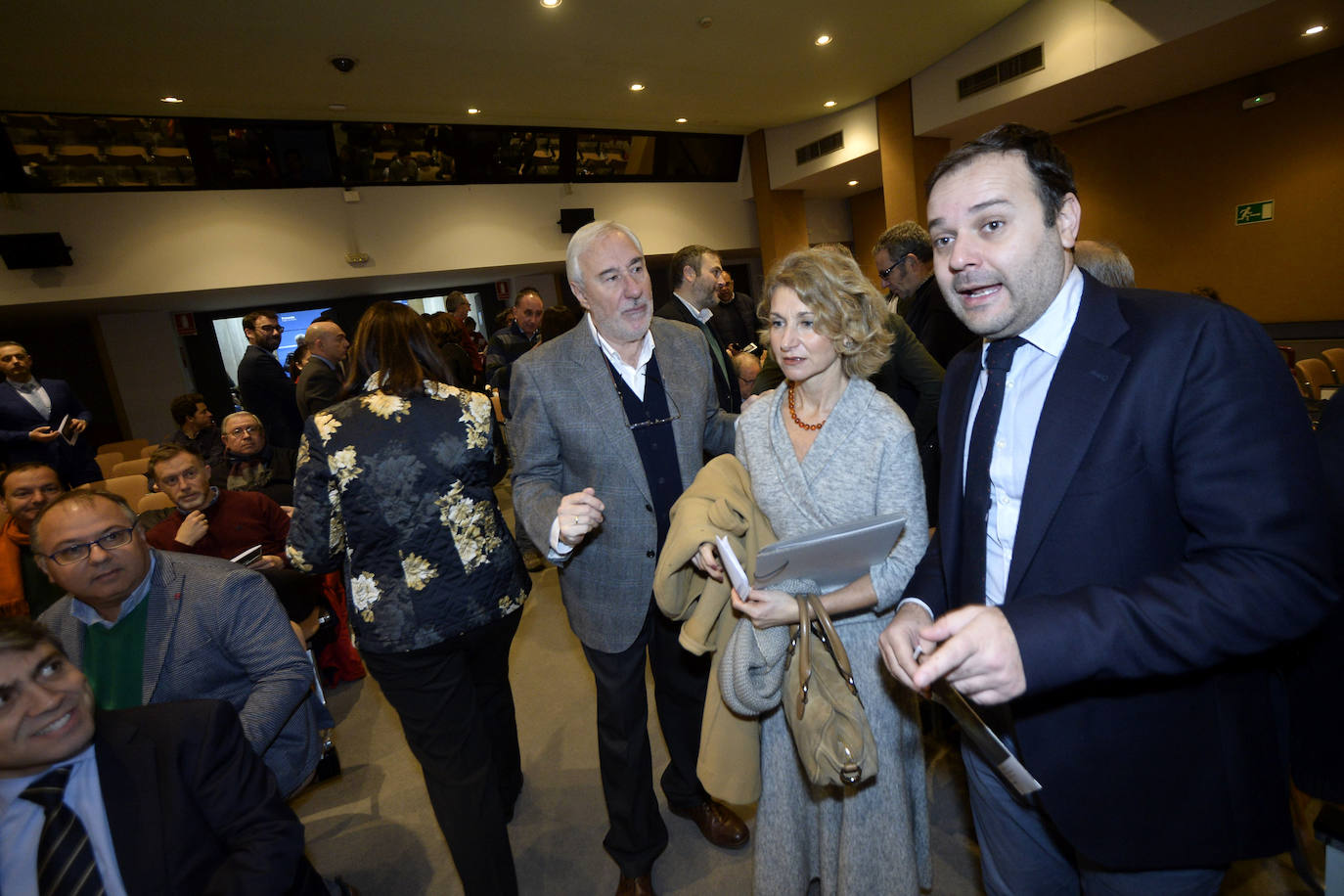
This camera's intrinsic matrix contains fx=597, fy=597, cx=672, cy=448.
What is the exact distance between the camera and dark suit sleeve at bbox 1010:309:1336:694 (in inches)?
30.2

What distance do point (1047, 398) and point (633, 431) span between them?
112 cm

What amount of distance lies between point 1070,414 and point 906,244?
2.62 m

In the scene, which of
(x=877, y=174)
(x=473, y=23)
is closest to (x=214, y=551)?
(x=473, y=23)

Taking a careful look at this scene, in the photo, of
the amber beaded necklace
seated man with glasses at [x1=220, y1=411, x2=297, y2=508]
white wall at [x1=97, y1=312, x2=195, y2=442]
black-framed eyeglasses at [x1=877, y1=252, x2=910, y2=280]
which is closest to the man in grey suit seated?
the amber beaded necklace

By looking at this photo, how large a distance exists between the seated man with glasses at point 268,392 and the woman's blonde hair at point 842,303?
4.38m

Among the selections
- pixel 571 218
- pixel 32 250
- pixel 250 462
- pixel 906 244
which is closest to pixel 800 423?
pixel 906 244

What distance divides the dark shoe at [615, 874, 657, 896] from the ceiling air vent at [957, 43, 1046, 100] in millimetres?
7947

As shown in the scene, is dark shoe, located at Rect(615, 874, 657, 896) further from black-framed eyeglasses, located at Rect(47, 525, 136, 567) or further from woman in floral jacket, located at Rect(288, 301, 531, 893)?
black-framed eyeglasses, located at Rect(47, 525, 136, 567)

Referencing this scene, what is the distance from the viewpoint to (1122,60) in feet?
18.6

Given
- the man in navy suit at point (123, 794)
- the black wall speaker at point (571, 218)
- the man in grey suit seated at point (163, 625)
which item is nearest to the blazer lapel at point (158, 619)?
the man in grey suit seated at point (163, 625)

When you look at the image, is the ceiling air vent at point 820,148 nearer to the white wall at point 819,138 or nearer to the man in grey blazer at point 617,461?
the white wall at point 819,138

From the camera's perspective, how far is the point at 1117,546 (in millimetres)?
933

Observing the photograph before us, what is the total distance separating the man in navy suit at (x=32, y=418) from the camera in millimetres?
4328

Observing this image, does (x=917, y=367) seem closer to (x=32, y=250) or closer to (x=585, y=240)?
(x=585, y=240)
